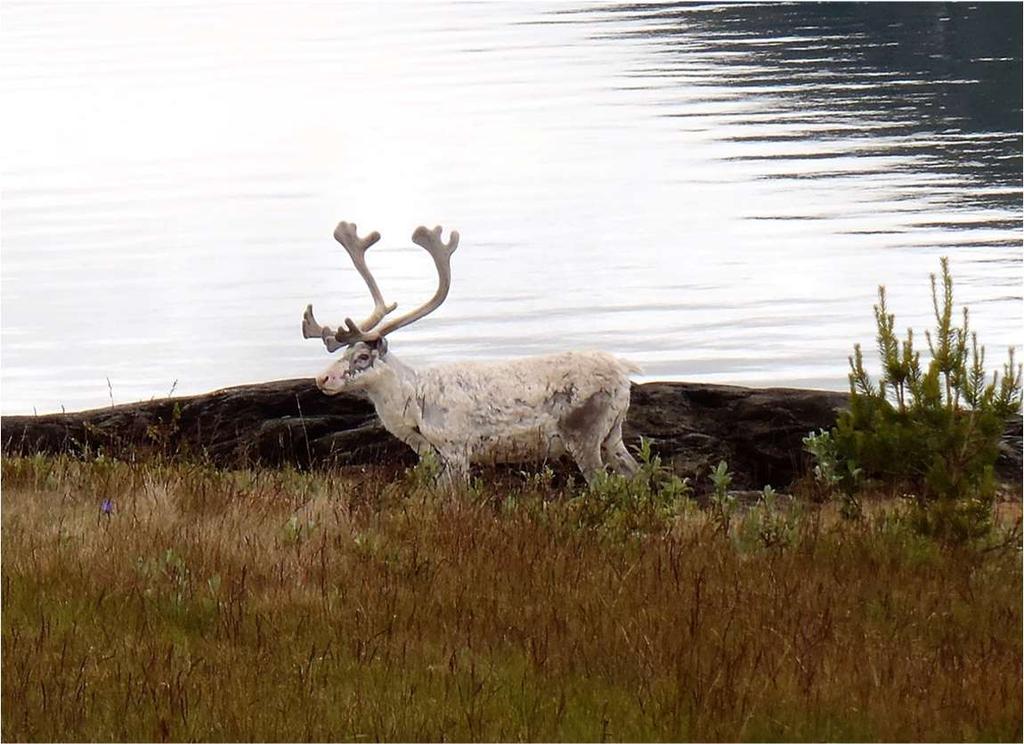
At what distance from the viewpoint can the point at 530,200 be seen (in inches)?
1331

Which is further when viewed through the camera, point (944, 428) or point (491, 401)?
point (491, 401)

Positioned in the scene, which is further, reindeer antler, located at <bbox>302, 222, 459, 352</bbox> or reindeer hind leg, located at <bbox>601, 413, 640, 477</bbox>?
reindeer hind leg, located at <bbox>601, 413, 640, 477</bbox>

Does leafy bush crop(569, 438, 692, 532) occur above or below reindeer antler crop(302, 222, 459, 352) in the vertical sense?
below

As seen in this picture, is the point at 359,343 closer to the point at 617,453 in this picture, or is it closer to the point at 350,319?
the point at 350,319

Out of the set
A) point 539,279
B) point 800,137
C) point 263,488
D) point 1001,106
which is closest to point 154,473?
point 263,488

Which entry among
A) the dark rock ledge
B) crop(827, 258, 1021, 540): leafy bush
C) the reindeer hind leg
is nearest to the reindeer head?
the reindeer hind leg

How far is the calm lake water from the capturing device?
21.1 m

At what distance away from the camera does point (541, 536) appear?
25.1 feet

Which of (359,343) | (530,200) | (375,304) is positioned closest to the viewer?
(359,343)

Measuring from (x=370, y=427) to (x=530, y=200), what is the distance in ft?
69.1

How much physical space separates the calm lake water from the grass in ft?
32.3

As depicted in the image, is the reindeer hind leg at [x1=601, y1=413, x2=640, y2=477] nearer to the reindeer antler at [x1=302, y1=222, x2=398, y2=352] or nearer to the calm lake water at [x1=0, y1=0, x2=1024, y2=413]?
the reindeer antler at [x1=302, y1=222, x2=398, y2=352]

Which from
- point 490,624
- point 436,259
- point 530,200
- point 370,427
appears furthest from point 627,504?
point 530,200

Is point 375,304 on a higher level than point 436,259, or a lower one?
lower
